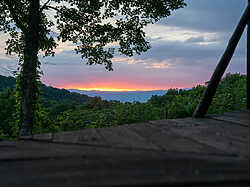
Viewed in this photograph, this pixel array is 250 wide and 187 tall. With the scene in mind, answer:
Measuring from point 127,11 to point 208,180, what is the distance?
625cm

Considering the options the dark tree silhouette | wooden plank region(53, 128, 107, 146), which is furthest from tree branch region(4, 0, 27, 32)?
wooden plank region(53, 128, 107, 146)

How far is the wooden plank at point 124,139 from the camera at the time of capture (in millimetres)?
1614

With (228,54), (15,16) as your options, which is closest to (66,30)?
(15,16)

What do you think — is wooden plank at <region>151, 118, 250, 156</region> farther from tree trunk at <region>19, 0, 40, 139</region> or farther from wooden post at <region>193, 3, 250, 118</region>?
tree trunk at <region>19, 0, 40, 139</region>

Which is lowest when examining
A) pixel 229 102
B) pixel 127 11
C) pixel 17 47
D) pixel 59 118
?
pixel 59 118

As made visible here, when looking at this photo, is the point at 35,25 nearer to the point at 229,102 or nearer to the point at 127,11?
the point at 127,11

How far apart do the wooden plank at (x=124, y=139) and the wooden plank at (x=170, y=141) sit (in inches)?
2.6

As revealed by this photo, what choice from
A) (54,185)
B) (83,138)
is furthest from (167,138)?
(54,185)

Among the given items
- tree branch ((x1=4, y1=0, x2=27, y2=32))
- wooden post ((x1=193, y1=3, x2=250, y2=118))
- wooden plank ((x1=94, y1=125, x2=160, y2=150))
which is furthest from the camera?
tree branch ((x1=4, y1=0, x2=27, y2=32))

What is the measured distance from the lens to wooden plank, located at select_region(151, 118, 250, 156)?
1.56 metres

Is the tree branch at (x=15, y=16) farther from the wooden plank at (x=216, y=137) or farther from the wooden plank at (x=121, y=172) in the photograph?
the wooden plank at (x=121, y=172)

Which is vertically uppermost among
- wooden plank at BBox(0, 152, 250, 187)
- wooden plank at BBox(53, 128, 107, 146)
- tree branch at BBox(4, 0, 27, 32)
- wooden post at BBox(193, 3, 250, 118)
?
tree branch at BBox(4, 0, 27, 32)

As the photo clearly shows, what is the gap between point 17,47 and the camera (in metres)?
7.13

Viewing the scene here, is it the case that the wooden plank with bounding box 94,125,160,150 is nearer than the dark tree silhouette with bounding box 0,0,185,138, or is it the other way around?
the wooden plank with bounding box 94,125,160,150
